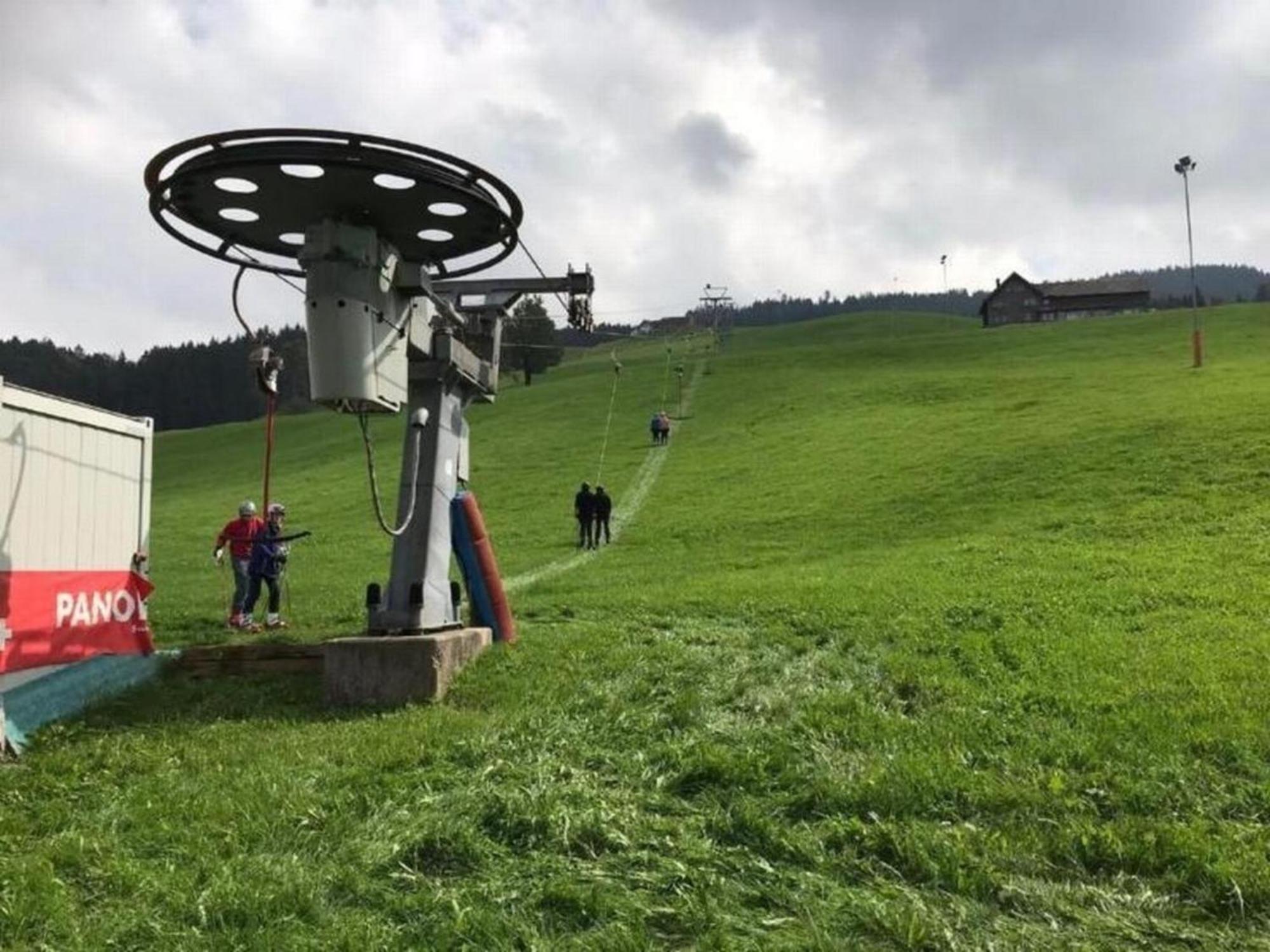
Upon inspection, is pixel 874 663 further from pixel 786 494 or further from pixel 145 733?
pixel 786 494

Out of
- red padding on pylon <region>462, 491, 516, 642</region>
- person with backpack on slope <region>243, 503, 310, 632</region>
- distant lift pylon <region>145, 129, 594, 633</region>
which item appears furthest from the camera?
person with backpack on slope <region>243, 503, 310, 632</region>

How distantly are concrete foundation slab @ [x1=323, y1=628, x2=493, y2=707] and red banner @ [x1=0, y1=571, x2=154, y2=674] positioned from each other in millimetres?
2528

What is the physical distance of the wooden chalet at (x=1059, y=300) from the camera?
150 m

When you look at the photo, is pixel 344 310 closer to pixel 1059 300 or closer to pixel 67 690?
pixel 67 690

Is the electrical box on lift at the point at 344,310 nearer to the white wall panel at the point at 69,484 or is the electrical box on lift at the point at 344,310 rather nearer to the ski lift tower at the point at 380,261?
the ski lift tower at the point at 380,261

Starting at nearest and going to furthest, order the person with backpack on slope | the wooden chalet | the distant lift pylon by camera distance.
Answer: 1. the distant lift pylon
2. the person with backpack on slope
3. the wooden chalet

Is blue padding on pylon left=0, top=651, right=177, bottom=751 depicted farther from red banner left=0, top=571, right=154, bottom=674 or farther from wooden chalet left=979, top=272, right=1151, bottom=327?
wooden chalet left=979, top=272, right=1151, bottom=327

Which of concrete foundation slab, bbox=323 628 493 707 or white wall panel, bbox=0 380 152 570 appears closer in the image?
white wall panel, bbox=0 380 152 570

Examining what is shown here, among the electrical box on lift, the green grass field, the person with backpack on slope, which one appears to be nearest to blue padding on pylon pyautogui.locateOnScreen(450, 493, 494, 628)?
the green grass field

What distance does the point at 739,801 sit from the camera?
241 inches

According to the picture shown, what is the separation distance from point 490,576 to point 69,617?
4153 millimetres

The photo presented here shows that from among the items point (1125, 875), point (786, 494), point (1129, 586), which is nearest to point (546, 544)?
point (786, 494)

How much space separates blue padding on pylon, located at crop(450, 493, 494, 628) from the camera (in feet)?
37.1

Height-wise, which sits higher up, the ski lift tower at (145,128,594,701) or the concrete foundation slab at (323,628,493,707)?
the ski lift tower at (145,128,594,701)
